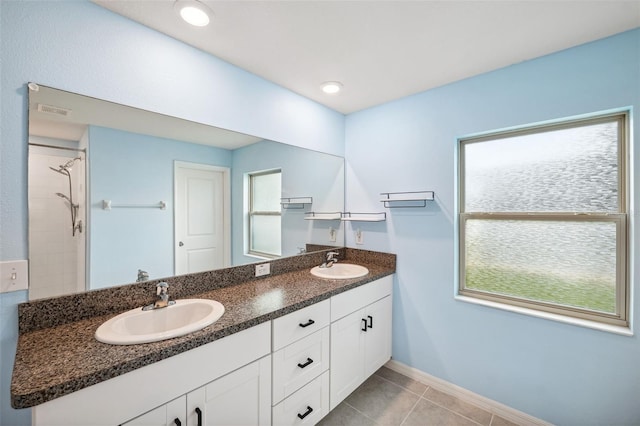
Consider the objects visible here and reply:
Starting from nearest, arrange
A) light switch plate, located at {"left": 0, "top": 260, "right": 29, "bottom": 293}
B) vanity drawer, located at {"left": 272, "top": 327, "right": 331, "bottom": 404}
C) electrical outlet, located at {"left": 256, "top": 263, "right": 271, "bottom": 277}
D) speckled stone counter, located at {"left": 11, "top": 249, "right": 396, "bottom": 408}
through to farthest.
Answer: speckled stone counter, located at {"left": 11, "top": 249, "right": 396, "bottom": 408}
light switch plate, located at {"left": 0, "top": 260, "right": 29, "bottom": 293}
vanity drawer, located at {"left": 272, "top": 327, "right": 331, "bottom": 404}
electrical outlet, located at {"left": 256, "top": 263, "right": 271, "bottom": 277}

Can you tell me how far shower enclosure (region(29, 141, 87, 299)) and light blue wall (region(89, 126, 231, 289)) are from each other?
5 cm

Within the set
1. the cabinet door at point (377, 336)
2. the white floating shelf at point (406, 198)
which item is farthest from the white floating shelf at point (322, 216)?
the cabinet door at point (377, 336)

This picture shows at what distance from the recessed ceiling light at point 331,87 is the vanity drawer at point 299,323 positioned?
1.59 m

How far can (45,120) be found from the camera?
1182mm

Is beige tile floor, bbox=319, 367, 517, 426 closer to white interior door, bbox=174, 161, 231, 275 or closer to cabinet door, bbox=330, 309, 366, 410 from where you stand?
cabinet door, bbox=330, 309, 366, 410

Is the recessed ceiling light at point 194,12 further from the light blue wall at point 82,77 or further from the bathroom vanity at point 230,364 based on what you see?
the bathroom vanity at point 230,364

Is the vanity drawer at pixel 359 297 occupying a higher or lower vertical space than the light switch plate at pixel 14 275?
lower

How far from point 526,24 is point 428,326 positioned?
2090 mm

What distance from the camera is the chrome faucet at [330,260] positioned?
7.79 feet

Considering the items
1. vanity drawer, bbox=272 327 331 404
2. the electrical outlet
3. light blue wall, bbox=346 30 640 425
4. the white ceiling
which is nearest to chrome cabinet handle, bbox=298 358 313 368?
vanity drawer, bbox=272 327 331 404

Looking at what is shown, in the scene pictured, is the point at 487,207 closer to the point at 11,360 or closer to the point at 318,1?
the point at 318,1

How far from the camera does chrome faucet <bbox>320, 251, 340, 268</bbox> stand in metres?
2.37

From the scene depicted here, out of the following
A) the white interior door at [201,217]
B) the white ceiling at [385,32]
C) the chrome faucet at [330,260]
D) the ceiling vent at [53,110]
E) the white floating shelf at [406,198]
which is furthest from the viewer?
the chrome faucet at [330,260]

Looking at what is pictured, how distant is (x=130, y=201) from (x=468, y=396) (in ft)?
8.59
